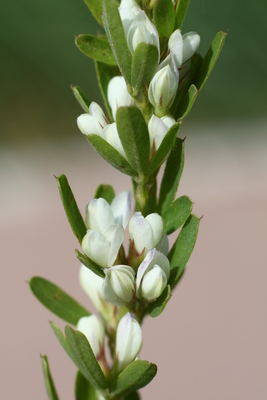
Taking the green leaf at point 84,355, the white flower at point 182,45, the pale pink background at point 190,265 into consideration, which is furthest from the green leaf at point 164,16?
the pale pink background at point 190,265

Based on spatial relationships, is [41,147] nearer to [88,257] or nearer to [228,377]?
[228,377]

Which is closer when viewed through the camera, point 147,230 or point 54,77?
point 147,230

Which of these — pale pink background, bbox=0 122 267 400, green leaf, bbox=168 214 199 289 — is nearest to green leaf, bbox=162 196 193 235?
green leaf, bbox=168 214 199 289

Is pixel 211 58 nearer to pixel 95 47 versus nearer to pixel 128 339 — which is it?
pixel 95 47

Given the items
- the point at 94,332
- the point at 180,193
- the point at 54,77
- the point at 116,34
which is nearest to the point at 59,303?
the point at 94,332

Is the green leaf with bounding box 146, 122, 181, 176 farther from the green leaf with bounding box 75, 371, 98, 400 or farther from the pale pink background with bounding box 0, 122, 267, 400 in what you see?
the pale pink background with bounding box 0, 122, 267, 400
